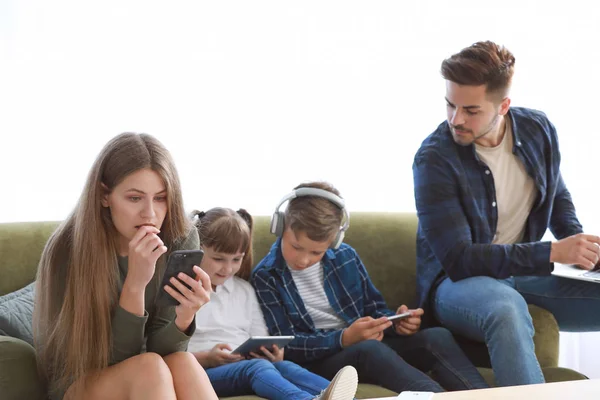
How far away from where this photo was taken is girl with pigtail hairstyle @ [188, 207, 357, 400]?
88.4 inches

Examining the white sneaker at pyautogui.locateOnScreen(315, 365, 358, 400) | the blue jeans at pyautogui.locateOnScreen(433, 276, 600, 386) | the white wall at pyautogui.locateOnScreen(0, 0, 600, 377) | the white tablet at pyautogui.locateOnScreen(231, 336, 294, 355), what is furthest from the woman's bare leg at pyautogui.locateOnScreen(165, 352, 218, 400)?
the white wall at pyautogui.locateOnScreen(0, 0, 600, 377)

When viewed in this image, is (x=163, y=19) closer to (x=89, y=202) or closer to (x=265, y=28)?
(x=265, y=28)

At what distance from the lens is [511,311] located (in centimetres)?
234

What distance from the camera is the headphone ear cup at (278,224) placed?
2.58 meters

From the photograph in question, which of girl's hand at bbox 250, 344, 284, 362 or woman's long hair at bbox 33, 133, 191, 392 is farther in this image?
girl's hand at bbox 250, 344, 284, 362

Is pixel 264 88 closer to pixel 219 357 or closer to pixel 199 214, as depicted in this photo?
pixel 199 214

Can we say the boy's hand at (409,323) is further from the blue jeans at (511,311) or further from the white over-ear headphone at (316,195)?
the white over-ear headphone at (316,195)

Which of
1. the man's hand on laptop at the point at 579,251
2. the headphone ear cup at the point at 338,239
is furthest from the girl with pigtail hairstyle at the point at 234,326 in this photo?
the man's hand on laptop at the point at 579,251

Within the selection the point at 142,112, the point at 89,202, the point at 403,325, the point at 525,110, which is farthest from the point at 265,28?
the point at 89,202

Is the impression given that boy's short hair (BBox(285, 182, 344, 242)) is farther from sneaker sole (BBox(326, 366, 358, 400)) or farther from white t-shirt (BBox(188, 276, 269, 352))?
sneaker sole (BBox(326, 366, 358, 400))

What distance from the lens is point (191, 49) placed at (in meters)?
3.24

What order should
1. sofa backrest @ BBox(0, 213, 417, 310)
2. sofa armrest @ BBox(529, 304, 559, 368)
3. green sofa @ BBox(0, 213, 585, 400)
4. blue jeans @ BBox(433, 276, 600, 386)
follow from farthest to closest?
sofa backrest @ BBox(0, 213, 417, 310), sofa armrest @ BBox(529, 304, 559, 368), blue jeans @ BBox(433, 276, 600, 386), green sofa @ BBox(0, 213, 585, 400)

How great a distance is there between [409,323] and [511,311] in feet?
1.20

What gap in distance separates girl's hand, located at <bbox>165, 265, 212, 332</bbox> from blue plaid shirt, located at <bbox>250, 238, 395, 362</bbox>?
60 cm
